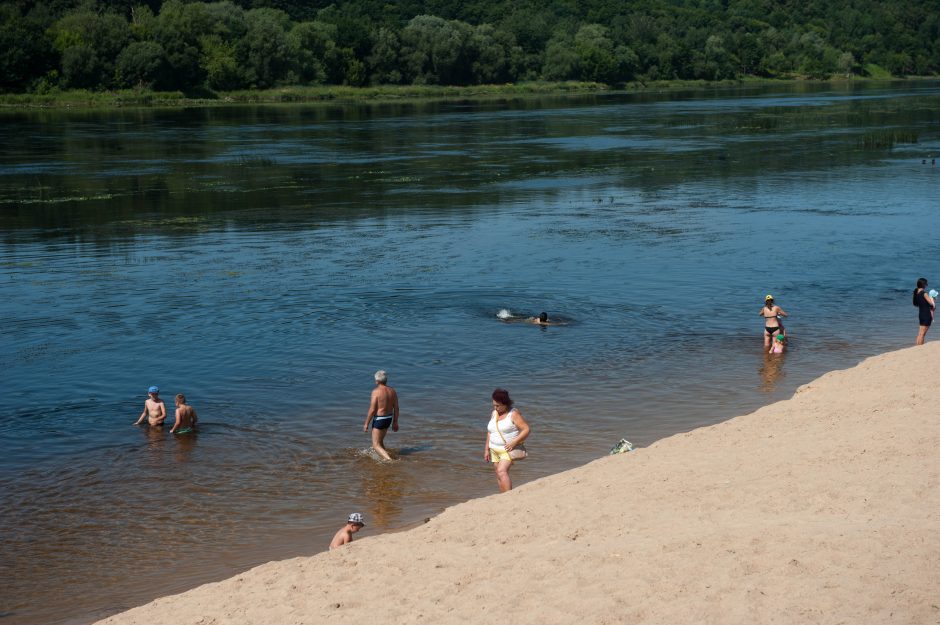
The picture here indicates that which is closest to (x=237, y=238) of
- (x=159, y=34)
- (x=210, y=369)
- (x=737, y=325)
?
(x=210, y=369)

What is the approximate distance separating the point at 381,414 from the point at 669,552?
6972 millimetres

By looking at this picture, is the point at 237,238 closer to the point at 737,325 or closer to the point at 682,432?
the point at 737,325

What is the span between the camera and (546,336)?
2452 cm

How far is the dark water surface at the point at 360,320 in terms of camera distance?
15109mm

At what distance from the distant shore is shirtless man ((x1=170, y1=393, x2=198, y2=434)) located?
97185mm

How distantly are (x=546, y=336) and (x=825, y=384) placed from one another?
296 inches

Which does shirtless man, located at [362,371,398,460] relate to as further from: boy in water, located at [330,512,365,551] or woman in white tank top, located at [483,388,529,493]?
boy in water, located at [330,512,365,551]

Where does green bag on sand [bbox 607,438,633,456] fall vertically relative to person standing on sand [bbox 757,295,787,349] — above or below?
below

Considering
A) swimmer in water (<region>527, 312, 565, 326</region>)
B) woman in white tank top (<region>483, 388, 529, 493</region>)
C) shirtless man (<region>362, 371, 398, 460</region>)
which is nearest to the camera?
woman in white tank top (<region>483, 388, 529, 493</region>)

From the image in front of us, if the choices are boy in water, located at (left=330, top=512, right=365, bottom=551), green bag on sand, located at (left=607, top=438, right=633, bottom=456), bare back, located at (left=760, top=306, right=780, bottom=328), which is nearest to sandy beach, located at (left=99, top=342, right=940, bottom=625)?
boy in water, located at (left=330, top=512, right=365, bottom=551)

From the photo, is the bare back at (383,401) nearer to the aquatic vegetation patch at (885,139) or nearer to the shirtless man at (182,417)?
the shirtless man at (182,417)

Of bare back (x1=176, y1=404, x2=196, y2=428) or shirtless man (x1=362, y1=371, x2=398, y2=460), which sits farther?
bare back (x1=176, y1=404, x2=196, y2=428)

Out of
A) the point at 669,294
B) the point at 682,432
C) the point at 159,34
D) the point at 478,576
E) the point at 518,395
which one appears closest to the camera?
the point at 478,576

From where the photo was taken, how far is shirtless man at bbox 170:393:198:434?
58.9 ft
